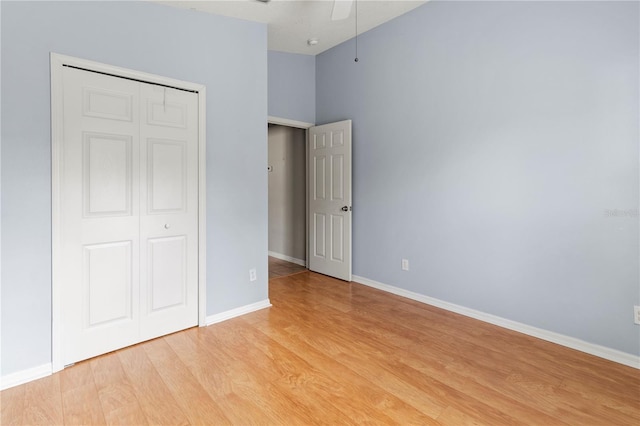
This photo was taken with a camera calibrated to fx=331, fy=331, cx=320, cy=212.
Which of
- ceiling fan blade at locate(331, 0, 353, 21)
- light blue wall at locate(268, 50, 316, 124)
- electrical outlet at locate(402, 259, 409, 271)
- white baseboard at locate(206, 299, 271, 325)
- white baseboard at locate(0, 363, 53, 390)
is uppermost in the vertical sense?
light blue wall at locate(268, 50, 316, 124)

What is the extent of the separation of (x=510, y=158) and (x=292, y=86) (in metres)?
2.76

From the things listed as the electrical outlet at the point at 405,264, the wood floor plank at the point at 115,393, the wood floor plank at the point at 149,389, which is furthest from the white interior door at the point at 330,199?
the wood floor plank at the point at 115,393

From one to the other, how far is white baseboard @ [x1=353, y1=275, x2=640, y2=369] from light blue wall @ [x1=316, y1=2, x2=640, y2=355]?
0.16 ft

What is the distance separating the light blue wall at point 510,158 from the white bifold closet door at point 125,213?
2154mm

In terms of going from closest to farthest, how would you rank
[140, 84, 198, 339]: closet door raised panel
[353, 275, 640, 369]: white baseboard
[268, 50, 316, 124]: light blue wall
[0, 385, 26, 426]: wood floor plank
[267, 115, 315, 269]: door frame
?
[0, 385, 26, 426]: wood floor plank < [353, 275, 640, 369]: white baseboard < [140, 84, 198, 339]: closet door raised panel < [268, 50, 316, 124]: light blue wall < [267, 115, 315, 269]: door frame

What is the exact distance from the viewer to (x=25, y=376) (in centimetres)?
205

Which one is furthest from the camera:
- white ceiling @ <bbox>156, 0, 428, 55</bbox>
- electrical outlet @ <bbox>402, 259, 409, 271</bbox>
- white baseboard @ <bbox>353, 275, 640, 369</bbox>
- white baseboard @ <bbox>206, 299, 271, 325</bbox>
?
electrical outlet @ <bbox>402, 259, 409, 271</bbox>

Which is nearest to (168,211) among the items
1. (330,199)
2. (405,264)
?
(330,199)

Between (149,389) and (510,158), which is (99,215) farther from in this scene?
(510,158)

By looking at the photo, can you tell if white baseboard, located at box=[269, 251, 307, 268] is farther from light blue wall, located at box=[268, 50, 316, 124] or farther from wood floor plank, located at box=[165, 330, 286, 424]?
wood floor plank, located at box=[165, 330, 286, 424]

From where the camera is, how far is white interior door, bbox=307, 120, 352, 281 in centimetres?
415

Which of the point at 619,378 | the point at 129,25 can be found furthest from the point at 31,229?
the point at 619,378

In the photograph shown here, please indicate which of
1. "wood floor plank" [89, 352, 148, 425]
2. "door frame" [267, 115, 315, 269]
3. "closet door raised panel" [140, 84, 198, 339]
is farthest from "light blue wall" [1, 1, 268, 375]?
"door frame" [267, 115, 315, 269]

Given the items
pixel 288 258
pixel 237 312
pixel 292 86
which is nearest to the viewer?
pixel 237 312
